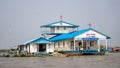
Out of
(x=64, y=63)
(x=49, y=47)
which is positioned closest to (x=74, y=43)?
(x=49, y=47)


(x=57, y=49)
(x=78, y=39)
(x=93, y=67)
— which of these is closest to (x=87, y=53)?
(x=78, y=39)

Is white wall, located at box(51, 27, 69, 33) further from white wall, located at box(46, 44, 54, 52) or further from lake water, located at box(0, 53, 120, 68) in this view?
lake water, located at box(0, 53, 120, 68)

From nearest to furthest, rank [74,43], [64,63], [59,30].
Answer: [64,63], [74,43], [59,30]

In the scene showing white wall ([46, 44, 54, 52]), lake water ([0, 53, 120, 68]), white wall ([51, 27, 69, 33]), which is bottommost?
lake water ([0, 53, 120, 68])

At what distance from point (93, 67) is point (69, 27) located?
32539 millimetres

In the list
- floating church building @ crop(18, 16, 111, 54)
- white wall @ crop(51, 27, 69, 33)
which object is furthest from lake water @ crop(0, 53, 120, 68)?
white wall @ crop(51, 27, 69, 33)

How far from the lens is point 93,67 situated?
1895cm

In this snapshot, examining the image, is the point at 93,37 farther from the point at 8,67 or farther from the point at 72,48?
the point at 8,67

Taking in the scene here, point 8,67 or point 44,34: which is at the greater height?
point 44,34

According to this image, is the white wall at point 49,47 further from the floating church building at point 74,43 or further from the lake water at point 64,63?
the lake water at point 64,63

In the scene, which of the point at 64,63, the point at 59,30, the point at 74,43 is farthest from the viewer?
the point at 59,30

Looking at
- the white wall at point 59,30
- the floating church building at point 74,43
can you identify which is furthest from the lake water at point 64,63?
the white wall at point 59,30

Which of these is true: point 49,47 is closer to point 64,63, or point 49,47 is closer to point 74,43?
point 74,43

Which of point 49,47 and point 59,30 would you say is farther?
point 59,30
